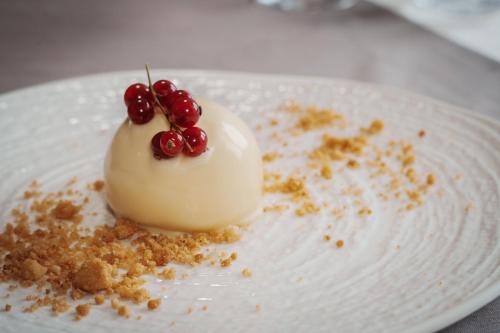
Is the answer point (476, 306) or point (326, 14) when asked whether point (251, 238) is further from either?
point (326, 14)

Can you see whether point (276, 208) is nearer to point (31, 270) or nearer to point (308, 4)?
point (31, 270)

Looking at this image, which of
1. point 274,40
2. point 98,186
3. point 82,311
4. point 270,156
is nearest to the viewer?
point 82,311

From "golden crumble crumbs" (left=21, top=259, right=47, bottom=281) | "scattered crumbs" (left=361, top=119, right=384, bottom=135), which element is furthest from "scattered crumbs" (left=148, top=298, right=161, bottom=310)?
"scattered crumbs" (left=361, top=119, right=384, bottom=135)

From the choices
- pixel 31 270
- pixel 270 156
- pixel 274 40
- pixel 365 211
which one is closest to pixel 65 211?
pixel 31 270

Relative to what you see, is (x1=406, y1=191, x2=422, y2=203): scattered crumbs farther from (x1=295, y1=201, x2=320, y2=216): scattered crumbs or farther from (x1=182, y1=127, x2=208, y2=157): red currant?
(x1=182, y1=127, x2=208, y2=157): red currant

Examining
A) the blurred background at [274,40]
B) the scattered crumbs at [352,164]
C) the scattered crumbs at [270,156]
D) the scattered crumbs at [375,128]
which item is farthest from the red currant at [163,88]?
the blurred background at [274,40]

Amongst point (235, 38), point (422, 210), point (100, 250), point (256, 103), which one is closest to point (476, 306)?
point (422, 210)

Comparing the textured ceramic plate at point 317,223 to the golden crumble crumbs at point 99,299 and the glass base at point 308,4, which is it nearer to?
the golden crumble crumbs at point 99,299

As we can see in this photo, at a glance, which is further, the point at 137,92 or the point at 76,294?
the point at 137,92
